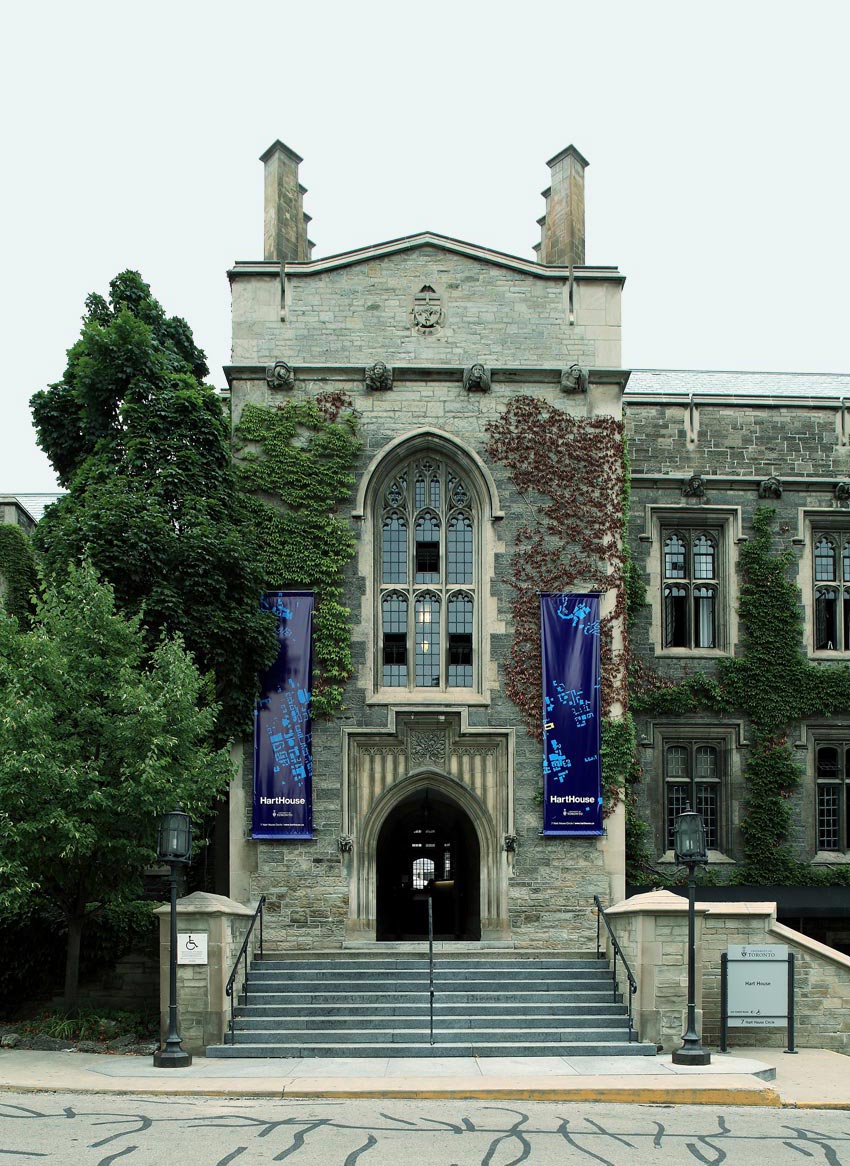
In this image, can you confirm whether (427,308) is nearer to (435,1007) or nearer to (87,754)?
(87,754)

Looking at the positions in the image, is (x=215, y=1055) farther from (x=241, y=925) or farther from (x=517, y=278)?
(x=517, y=278)

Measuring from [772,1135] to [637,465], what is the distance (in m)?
15.5

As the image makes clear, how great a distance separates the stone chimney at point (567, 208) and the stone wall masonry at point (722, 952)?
11.3 m

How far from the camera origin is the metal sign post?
57.5 feet

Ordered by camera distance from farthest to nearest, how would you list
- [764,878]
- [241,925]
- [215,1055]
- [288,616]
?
1. [764,878]
2. [288,616]
3. [241,925]
4. [215,1055]

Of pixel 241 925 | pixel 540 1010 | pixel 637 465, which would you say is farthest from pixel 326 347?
pixel 540 1010

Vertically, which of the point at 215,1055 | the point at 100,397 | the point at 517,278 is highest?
the point at 517,278

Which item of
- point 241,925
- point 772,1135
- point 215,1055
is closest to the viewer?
point 772,1135

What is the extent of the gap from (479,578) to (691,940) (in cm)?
806

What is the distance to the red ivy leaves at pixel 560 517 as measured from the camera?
71.9ft

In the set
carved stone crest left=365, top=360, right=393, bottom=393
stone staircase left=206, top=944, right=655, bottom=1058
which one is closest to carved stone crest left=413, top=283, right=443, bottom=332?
carved stone crest left=365, top=360, right=393, bottom=393

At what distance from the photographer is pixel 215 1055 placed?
644 inches

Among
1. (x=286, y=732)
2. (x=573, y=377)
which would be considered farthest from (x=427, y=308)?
(x=286, y=732)

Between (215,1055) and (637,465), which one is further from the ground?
(637,465)
